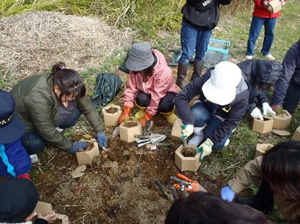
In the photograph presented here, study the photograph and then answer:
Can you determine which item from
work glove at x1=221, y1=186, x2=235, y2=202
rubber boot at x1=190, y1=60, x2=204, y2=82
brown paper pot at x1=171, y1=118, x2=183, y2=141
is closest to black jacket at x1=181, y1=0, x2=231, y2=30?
rubber boot at x1=190, y1=60, x2=204, y2=82

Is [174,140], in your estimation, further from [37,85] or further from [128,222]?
[37,85]

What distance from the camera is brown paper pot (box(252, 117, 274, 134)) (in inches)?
112

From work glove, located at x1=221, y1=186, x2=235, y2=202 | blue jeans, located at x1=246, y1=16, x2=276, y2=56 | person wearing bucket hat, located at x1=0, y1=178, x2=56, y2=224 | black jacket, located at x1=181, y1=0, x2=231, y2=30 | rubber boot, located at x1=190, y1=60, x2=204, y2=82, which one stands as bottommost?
work glove, located at x1=221, y1=186, x2=235, y2=202

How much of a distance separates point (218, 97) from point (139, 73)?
3.21 ft

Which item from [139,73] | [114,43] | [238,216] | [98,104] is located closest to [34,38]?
[114,43]

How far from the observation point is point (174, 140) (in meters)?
2.78

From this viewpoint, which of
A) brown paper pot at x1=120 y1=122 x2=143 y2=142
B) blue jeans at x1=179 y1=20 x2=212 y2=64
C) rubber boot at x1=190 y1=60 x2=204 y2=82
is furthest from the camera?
rubber boot at x1=190 y1=60 x2=204 y2=82

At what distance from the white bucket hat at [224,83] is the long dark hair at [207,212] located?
1143 mm

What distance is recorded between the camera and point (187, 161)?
2346 millimetres

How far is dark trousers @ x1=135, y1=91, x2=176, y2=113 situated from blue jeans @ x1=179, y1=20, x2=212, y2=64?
2.49 ft

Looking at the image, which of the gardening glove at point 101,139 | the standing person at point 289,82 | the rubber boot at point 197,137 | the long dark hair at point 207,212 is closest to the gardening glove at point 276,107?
the standing person at point 289,82

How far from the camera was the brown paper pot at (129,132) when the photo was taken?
8.64 ft

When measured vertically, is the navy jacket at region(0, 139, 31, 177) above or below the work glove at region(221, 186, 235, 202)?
above

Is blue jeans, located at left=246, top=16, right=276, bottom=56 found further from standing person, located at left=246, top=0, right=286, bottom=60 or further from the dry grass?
the dry grass
